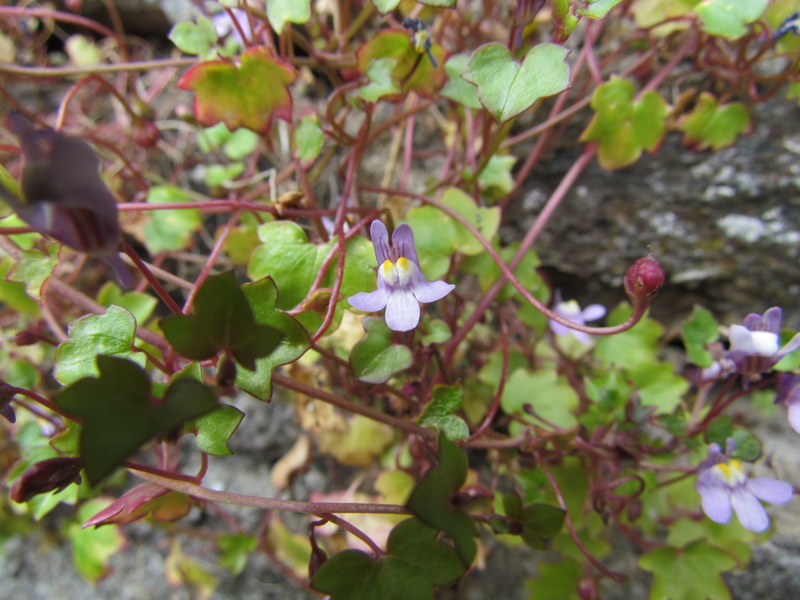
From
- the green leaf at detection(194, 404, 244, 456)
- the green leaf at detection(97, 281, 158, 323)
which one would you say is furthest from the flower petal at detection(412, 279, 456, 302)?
the green leaf at detection(97, 281, 158, 323)

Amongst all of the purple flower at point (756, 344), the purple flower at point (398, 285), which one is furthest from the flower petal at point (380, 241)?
the purple flower at point (756, 344)

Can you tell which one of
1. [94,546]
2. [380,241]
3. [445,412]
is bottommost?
[94,546]

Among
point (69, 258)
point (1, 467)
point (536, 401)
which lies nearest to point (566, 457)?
point (536, 401)

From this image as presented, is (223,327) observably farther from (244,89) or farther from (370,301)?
(244,89)

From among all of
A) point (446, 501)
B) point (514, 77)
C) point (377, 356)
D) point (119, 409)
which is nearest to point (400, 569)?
point (446, 501)

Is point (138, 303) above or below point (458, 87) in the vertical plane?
below

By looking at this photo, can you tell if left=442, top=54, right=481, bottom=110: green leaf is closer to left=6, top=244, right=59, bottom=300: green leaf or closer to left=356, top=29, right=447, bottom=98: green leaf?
left=356, top=29, right=447, bottom=98: green leaf

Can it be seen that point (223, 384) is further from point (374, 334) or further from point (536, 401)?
point (536, 401)
